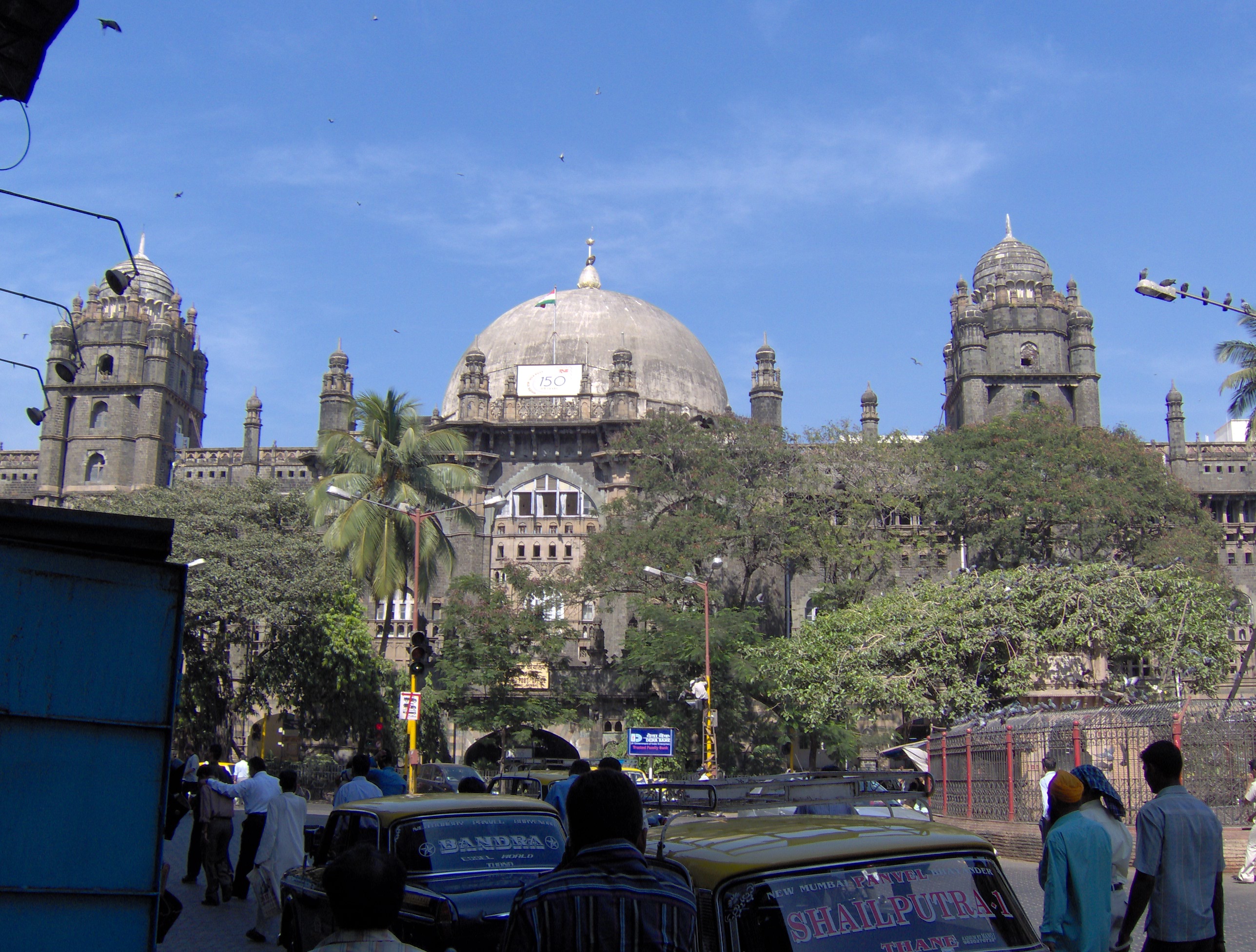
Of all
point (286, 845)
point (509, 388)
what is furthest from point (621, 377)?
point (286, 845)

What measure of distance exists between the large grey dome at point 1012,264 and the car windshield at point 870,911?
52680 mm

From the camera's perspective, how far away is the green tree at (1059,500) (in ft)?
130

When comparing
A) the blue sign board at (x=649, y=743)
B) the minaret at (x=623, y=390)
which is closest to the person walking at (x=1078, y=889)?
the blue sign board at (x=649, y=743)

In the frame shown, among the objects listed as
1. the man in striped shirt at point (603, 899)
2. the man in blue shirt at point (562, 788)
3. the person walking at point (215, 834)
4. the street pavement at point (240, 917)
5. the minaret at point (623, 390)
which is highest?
the minaret at point (623, 390)

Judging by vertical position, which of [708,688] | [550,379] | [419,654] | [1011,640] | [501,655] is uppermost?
[550,379]

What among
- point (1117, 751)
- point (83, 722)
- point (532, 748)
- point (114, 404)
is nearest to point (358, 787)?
point (83, 722)

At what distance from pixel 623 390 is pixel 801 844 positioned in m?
42.5

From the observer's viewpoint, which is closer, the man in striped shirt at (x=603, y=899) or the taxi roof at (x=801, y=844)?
the man in striped shirt at (x=603, y=899)

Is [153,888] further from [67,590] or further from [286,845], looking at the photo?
[286,845]

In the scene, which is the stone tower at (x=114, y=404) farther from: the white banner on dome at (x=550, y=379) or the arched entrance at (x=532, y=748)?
the arched entrance at (x=532, y=748)

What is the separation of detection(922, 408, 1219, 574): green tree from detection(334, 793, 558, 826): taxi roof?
33198mm

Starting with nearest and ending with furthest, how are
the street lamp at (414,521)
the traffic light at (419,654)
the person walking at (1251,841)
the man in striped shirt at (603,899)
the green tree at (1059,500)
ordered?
the man in striped shirt at (603,899)
the person walking at (1251,841)
the traffic light at (419,654)
the street lamp at (414,521)
the green tree at (1059,500)

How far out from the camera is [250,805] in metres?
11.8

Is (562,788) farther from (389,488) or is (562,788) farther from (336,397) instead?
(336,397)
